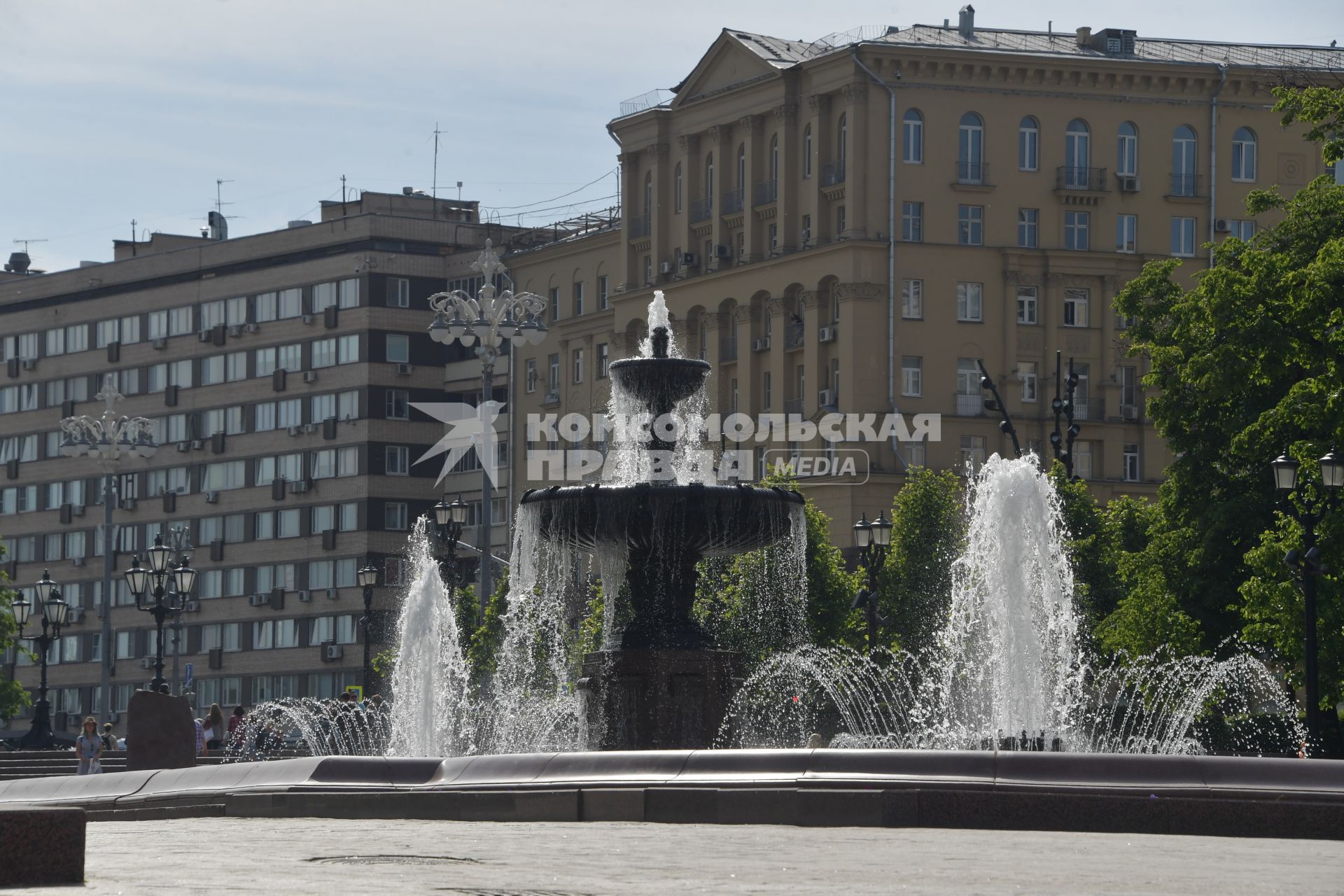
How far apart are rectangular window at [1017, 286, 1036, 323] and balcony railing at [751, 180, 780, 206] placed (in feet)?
25.1

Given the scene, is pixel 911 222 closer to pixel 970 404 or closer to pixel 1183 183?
pixel 970 404

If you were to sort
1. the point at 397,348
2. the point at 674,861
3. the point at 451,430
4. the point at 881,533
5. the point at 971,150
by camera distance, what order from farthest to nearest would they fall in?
the point at 451,430, the point at 397,348, the point at 971,150, the point at 881,533, the point at 674,861

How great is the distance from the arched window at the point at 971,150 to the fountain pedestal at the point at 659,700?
51917 millimetres

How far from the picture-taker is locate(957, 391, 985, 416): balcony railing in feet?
238

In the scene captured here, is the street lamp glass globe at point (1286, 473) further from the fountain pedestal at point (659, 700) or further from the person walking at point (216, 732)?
the person walking at point (216, 732)

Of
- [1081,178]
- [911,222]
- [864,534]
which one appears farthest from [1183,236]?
[864,534]

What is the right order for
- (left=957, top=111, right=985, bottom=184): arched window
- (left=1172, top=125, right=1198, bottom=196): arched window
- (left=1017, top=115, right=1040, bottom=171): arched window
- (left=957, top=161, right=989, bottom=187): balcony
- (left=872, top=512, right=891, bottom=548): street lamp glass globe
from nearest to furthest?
(left=872, top=512, right=891, bottom=548): street lamp glass globe → (left=957, top=111, right=985, bottom=184): arched window → (left=957, top=161, right=989, bottom=187): balcony → (left=1017, top=115, right=1040, bottom=171): arched window → (left=1172, top=125, right=1198, bottom=196): arched window

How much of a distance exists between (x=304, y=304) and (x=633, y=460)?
6758 cm

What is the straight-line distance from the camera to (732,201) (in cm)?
7756

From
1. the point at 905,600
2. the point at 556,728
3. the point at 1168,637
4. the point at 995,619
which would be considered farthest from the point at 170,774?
the point at 905,600

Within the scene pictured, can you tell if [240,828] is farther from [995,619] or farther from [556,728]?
[556,728]

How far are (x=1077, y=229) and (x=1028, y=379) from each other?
476 cm

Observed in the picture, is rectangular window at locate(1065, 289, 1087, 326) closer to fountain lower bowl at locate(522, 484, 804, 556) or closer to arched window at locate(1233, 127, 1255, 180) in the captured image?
arched window at locate(1233, 127, 1255, 180)

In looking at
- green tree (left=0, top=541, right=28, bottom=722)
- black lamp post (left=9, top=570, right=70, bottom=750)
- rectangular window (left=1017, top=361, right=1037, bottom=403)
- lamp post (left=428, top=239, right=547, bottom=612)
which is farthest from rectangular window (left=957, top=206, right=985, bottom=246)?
black lamp post (left=9, top=570, right=70, bottom=750)
